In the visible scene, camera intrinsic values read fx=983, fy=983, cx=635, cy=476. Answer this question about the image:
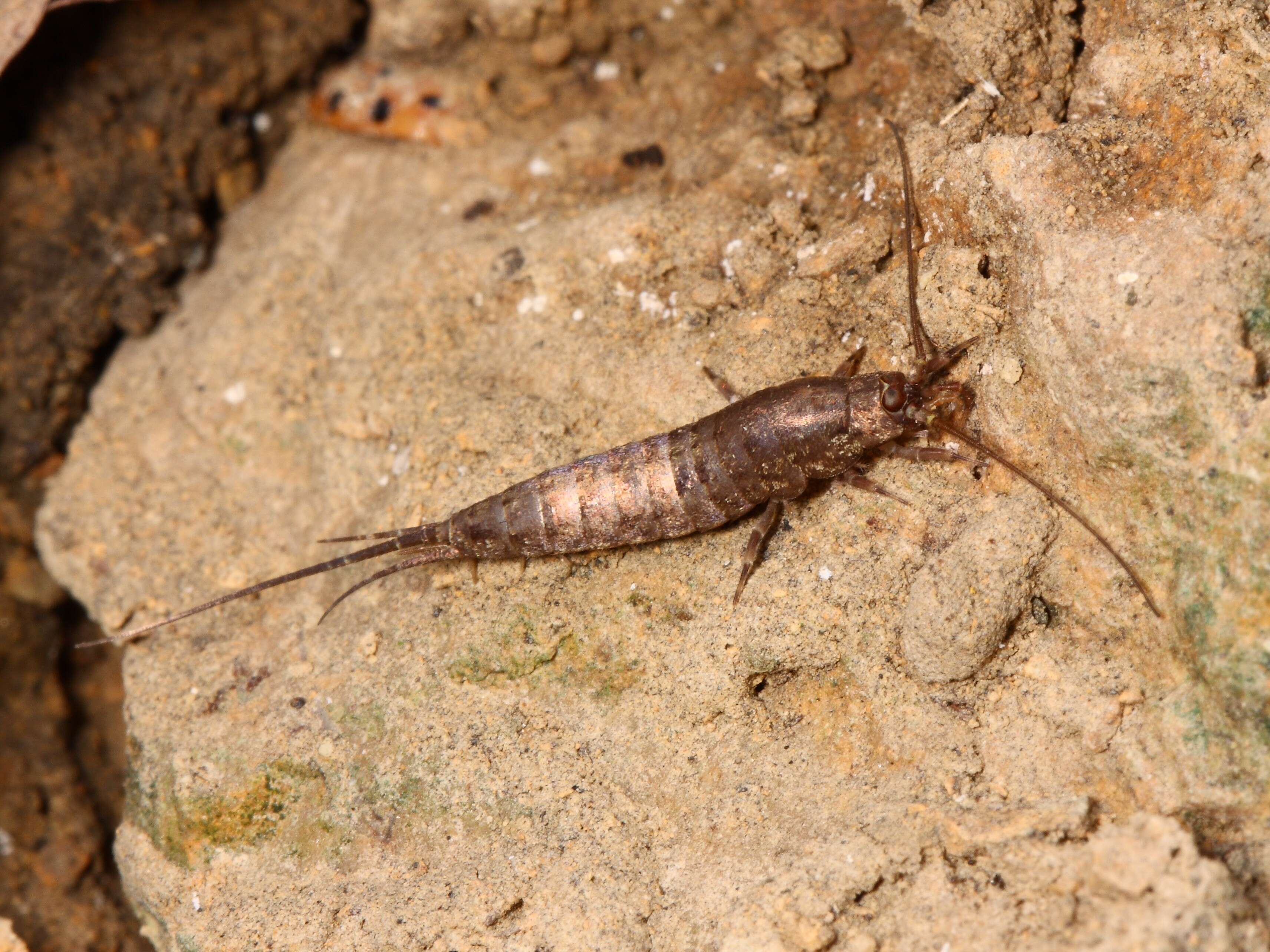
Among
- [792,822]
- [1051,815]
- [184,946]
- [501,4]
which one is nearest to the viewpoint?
[1051,815]

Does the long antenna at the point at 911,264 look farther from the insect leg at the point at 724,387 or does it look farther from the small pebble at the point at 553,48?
the small pebble at the point at 553,48

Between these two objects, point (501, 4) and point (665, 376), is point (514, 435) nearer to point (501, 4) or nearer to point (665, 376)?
point (665, 376)

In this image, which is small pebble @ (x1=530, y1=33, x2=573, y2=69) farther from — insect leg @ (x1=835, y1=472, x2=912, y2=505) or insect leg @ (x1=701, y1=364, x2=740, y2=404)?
insect leg @ (x1=835, y1=472, x2=912, y2=505)

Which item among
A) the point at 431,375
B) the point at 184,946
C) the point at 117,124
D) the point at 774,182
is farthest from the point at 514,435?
the point at 117,124

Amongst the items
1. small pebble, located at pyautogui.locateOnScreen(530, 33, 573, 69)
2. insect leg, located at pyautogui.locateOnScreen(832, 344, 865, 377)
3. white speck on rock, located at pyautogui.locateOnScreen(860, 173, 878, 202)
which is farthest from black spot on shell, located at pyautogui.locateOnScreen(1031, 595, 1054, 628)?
small pebble, located at pyautogui.locateOnScreen(530, 33, 573, 69)

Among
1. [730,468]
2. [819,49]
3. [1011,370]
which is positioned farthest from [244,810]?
[819,49]

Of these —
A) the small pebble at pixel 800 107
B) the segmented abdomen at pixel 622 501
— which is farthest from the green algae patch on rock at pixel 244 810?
the small pebble at pixel 800 107

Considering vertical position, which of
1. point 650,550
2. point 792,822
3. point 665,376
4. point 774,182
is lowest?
point 792,822
